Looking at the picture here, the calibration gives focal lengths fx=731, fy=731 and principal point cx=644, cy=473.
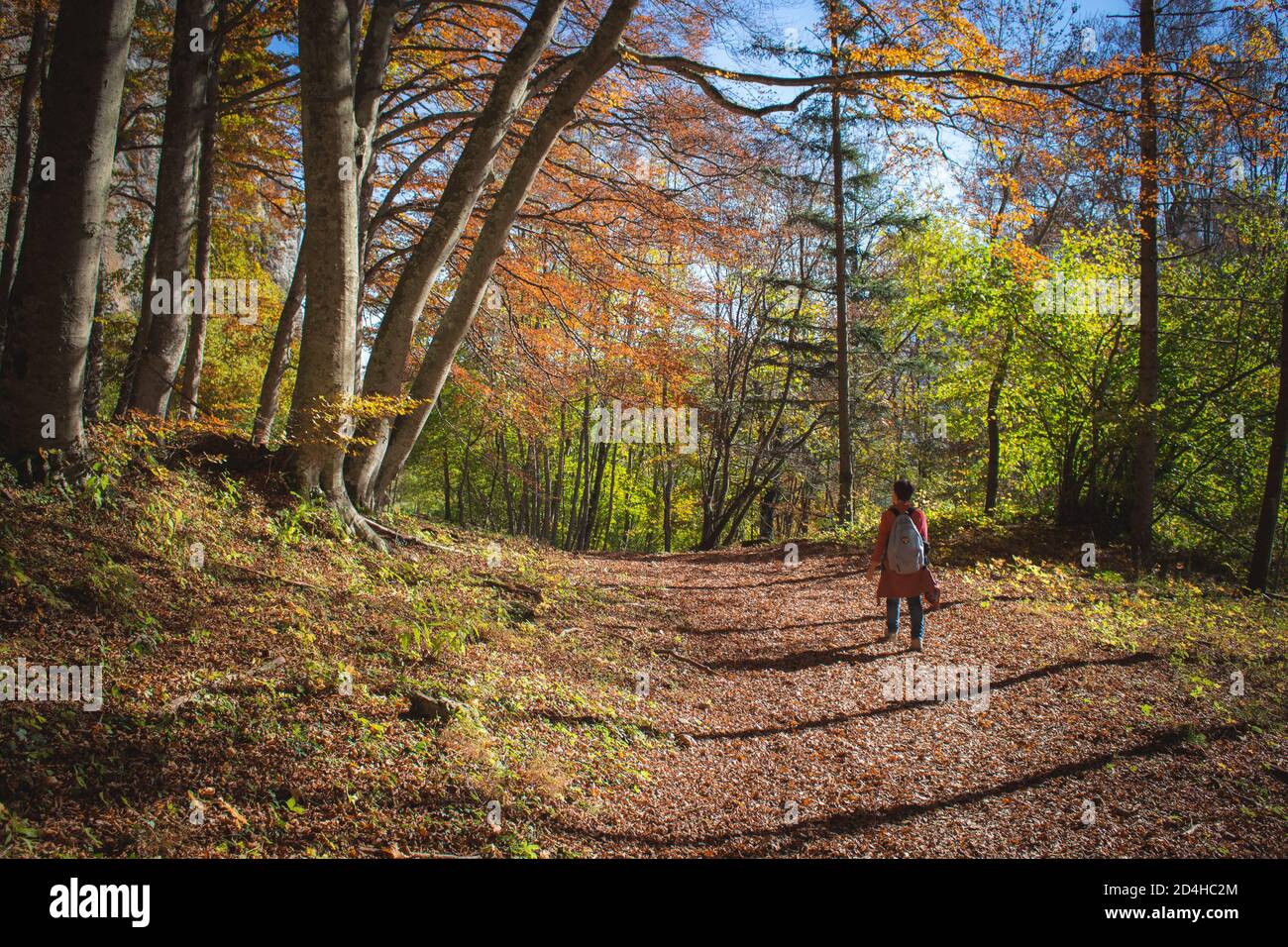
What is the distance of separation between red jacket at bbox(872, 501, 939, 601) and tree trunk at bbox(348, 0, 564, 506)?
520cm

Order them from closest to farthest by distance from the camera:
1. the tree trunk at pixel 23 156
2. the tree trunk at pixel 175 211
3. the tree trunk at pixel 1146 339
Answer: the tree trunk at pixel 175 211
the tree trunk at pixel 23 156
the tree trunk at pixel 1146 339

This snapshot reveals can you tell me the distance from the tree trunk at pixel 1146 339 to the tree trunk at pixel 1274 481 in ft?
4.76

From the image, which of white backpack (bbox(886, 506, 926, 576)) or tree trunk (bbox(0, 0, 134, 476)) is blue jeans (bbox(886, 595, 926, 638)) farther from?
tree trunk (bbox(0, 0, 134, 476))

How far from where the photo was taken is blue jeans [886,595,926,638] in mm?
7445

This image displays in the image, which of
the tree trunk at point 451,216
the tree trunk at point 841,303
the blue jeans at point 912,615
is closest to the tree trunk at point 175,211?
the tree trunk at point 451,216

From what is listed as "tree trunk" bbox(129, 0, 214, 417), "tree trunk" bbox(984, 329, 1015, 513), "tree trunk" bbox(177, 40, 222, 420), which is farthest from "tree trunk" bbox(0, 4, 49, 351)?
"tree trunk" bbox(984, 329, 1015, 513)

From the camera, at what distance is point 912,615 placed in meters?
7.53

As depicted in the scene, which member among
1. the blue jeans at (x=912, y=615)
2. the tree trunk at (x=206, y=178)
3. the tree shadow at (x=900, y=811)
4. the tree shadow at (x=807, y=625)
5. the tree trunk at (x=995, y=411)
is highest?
the tree trunk at (x=206, y=178)

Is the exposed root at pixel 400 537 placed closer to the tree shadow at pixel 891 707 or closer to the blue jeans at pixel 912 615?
the tree shadow at pixel 891 707

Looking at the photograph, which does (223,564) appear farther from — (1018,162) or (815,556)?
(1018,162)

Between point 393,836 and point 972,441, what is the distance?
2390 centimetres

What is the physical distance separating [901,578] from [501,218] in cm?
557

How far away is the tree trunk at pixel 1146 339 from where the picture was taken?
10789mm
